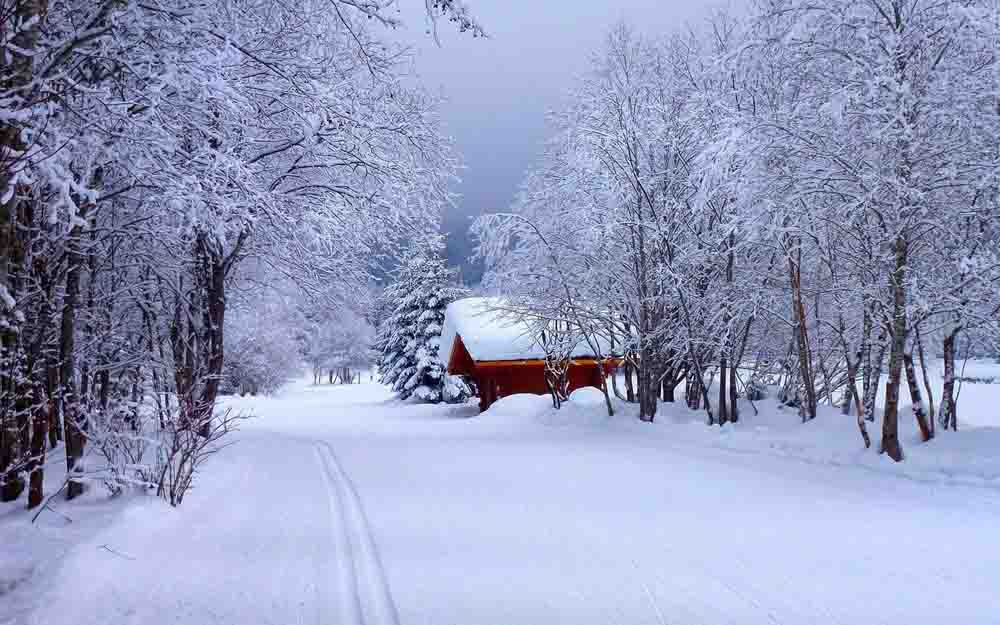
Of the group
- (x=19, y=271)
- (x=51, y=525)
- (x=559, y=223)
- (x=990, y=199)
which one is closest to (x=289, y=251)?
(x=19, y=271)

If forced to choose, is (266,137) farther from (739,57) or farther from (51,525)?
(739,57)

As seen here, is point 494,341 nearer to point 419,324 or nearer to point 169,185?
point 419,324

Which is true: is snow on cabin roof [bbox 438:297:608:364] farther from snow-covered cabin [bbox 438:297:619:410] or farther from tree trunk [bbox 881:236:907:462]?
tree trunk [bbox 881:236:907:462]

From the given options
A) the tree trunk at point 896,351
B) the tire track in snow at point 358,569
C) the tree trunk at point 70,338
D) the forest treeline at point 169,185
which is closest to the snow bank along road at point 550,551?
the tire track in snow at point 358,569

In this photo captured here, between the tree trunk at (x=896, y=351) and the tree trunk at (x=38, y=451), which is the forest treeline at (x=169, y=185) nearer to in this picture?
the tree trunk at (x=38, y=451)

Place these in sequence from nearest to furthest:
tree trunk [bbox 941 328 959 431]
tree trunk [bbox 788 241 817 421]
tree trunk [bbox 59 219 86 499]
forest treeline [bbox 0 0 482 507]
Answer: forest treeline [bbox 0 0 482 507], tree trunk [bbox 59 219 86 499], tree trunk [bbox 941 328 959 431], tree trunk [bbox 788 241 817 421]

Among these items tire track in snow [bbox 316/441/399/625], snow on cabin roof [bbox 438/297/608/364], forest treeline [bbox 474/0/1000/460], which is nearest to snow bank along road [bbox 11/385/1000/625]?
tire track in snow [bbox 316/441/399/625]

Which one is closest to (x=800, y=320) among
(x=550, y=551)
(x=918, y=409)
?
(x=918, y=409)

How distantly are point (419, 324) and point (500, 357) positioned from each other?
1186 centimetres

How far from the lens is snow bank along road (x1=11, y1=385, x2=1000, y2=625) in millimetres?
4488

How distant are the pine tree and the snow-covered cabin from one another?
238 inches

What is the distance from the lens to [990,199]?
30.5 feet

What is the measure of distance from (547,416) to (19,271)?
16325 mm

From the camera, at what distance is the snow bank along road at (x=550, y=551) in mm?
4488
